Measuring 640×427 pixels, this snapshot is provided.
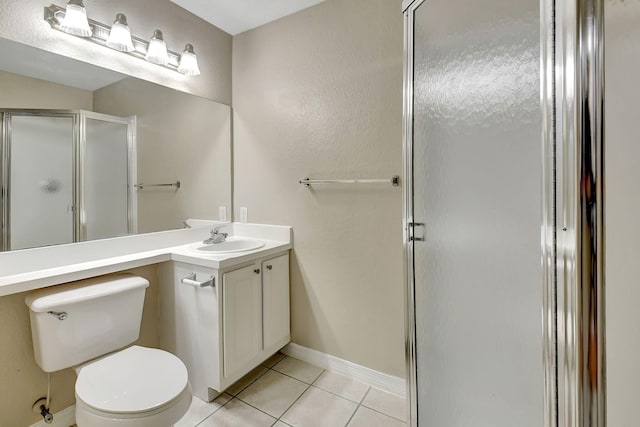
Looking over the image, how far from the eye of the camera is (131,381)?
1.08 metres

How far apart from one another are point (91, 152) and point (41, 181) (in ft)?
0.84

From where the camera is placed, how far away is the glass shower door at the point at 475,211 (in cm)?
68

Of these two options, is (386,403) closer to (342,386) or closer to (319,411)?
(342,386)

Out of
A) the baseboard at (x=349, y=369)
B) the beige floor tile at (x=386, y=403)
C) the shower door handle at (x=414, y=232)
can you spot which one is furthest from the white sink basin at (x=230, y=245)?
the beige floor tile at (x=386, y=403)

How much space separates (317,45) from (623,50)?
1568 mm

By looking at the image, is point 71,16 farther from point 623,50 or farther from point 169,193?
point 623,50

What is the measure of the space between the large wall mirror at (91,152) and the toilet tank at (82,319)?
31 centimetres

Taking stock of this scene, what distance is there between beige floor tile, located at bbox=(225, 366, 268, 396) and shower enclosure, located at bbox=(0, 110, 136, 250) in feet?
3.67

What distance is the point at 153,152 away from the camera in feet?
5.86

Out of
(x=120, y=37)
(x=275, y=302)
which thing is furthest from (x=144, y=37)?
(x=275, y=302)

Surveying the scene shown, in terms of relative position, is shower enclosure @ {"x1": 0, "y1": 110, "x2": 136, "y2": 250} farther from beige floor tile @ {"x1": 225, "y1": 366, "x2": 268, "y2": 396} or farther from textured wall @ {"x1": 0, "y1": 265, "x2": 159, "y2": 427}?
beige floor tile @ {"x1": 225, "y1": 366, "x2": 268, "y2": 396}

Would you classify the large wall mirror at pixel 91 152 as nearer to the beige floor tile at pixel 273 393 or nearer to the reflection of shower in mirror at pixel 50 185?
the reflection of shower in mirror at pixel 50 185

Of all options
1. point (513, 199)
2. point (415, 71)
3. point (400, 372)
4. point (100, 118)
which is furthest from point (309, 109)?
point (400, 372)

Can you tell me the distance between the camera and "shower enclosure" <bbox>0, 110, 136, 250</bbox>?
1.24m
